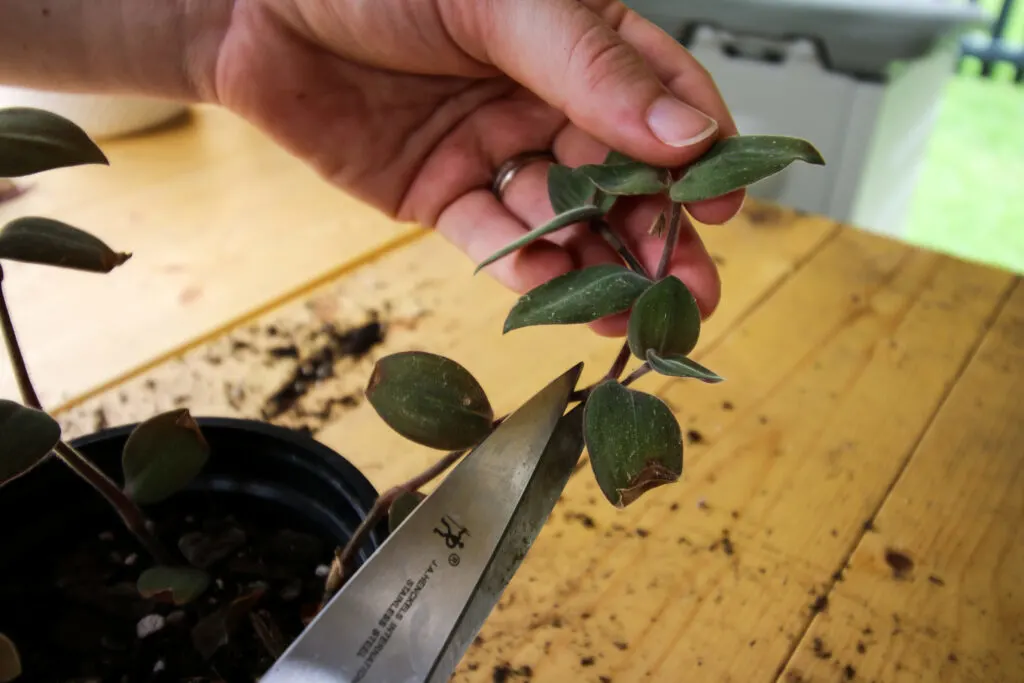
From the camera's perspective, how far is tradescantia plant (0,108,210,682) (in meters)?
0.30

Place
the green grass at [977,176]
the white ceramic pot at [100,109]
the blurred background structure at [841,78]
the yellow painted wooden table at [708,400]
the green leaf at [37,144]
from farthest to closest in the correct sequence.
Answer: the green grass at [977,176] < the blurred background structure at [841,78] < the white ceramic pot at [100,109] < the yellow painted wooden table at [708,400] < the green leaf at [37,144]

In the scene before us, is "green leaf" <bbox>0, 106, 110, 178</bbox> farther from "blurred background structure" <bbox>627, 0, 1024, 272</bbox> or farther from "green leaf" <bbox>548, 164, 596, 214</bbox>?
"blurred background structure" <bbox>627, 0, 1024, 272</bbox>

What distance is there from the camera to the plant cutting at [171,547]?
0.37m

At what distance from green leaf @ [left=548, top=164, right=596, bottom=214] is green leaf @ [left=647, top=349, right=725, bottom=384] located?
0.13m

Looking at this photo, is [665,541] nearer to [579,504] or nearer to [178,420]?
[579,504]

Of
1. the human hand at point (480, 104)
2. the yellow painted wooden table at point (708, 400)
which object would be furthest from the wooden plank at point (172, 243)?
the human hand at point (480, 104)

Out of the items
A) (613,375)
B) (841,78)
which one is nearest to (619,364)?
(613,375)

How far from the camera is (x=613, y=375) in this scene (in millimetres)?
374

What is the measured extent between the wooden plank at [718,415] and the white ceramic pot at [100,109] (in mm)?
465

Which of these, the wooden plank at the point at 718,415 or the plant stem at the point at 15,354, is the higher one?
the plant stem at the point at 15,354

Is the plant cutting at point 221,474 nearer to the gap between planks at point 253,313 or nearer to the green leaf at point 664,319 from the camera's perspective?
the green leaf at point 664,319

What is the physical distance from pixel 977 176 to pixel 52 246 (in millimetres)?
2584

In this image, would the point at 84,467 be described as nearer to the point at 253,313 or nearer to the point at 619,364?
the point at 619,364

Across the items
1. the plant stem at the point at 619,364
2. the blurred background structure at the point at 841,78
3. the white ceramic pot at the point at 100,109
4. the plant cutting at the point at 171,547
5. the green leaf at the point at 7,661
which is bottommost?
the blurred background structure at the point at 841,78
